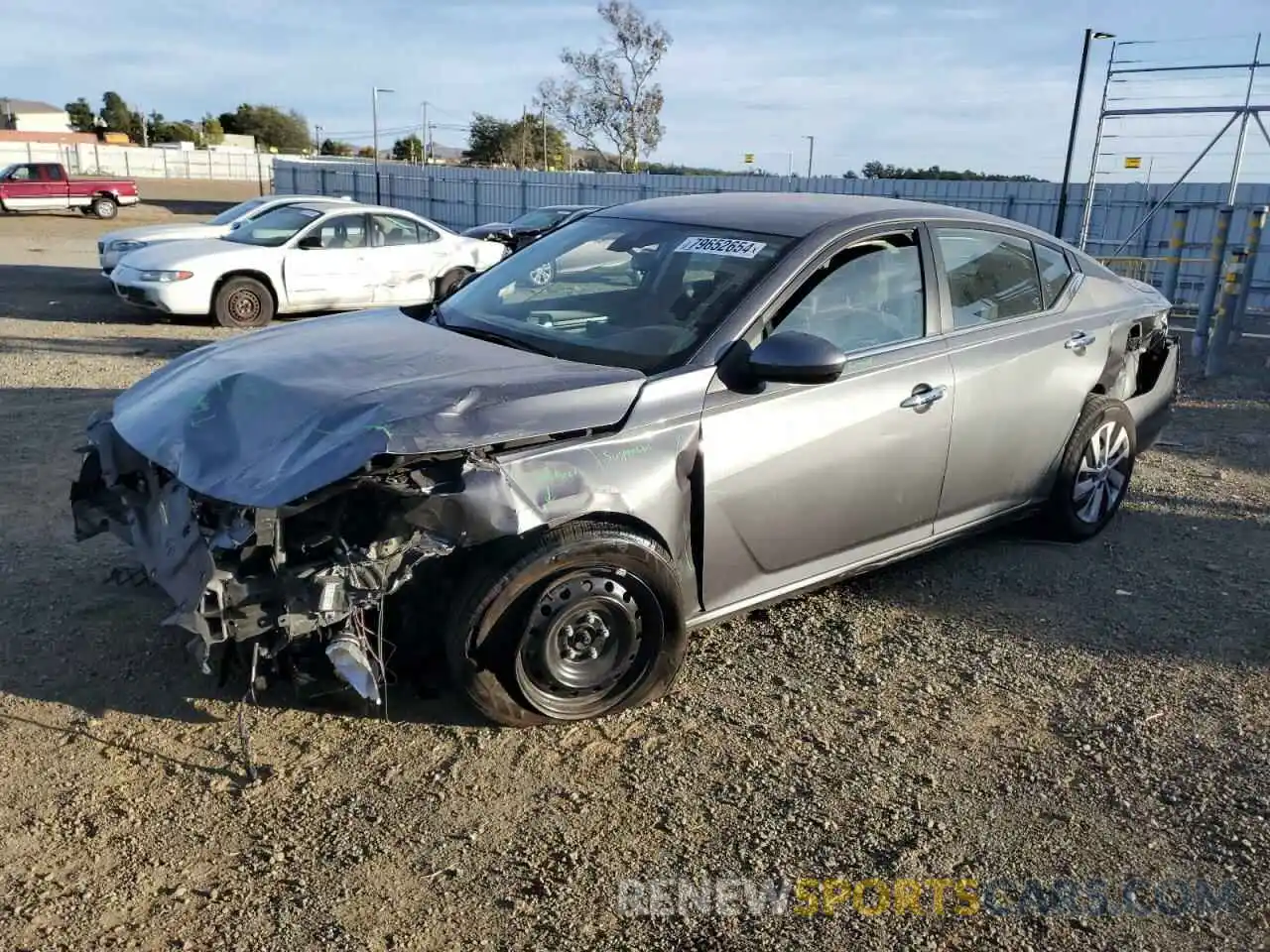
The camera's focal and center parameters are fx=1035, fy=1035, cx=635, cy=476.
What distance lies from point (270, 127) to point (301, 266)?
96539 mm

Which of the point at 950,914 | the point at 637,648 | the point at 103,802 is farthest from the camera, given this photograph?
the point at 637,648

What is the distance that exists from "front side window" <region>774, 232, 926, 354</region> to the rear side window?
3.38ft

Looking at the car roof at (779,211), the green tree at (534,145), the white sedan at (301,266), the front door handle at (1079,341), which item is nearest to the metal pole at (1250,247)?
the front door handle at (1079,341)

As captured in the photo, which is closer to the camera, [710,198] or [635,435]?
[635,435]

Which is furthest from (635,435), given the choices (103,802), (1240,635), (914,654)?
(1240,635)

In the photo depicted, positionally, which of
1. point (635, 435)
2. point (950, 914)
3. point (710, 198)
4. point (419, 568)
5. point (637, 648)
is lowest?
point (950, 914)

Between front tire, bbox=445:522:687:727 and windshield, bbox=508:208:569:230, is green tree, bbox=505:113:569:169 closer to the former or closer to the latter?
windshield, bbox=508:208:569:230

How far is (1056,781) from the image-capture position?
3324 mm

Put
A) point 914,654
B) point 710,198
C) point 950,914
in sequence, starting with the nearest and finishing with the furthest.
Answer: point 950,914, point 914,654, point 710,198

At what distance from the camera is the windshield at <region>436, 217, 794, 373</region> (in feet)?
12.3

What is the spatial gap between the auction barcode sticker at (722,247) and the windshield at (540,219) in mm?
13129

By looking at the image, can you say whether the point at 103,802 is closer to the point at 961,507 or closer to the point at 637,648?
the point at 637,648

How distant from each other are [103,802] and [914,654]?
9.62 ft

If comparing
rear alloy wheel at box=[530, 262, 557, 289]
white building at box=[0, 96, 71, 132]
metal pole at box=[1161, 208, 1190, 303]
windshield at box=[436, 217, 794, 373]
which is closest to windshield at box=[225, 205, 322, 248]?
windshield at box=[436, 217, 794, 373]
